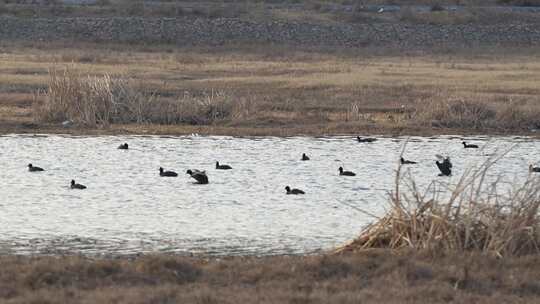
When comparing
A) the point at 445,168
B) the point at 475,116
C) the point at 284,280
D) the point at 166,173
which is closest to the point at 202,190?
the point at 166,173

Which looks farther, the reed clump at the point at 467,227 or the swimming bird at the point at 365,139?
the swimming bird at the point at 365,139

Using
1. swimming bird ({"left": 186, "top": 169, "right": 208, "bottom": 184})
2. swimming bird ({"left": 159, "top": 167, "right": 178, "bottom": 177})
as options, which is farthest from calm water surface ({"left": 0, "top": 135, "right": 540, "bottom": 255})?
swimming bird ({"left": 159, "top": 167, "right": 178, "bottom": 177})

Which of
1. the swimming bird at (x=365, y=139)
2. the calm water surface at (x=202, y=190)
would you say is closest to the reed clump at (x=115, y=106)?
the calm water surface at (x=202, y=190)

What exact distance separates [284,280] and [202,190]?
6.97m

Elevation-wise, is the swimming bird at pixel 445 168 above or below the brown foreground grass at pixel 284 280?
above

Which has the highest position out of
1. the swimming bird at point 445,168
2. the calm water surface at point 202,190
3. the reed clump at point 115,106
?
the reed clump at point 115,106

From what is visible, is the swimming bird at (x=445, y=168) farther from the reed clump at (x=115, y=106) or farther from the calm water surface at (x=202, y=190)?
the reed clump at (x=115, y=106)

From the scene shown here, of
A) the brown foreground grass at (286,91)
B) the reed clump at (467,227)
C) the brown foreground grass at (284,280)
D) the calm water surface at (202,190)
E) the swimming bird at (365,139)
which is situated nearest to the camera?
the brown foreground grass at (284,280)

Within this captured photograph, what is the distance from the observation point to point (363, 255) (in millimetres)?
11438

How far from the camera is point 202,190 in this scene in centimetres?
1755

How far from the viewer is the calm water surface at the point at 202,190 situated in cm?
1363

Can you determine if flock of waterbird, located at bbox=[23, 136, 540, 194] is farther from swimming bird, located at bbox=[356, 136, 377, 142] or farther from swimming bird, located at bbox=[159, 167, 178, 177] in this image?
swimming bird, located at bbox=[356, 136, 377, 142]

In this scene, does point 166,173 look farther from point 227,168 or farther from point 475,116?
point 475,116

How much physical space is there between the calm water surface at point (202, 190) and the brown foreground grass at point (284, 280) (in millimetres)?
1769
